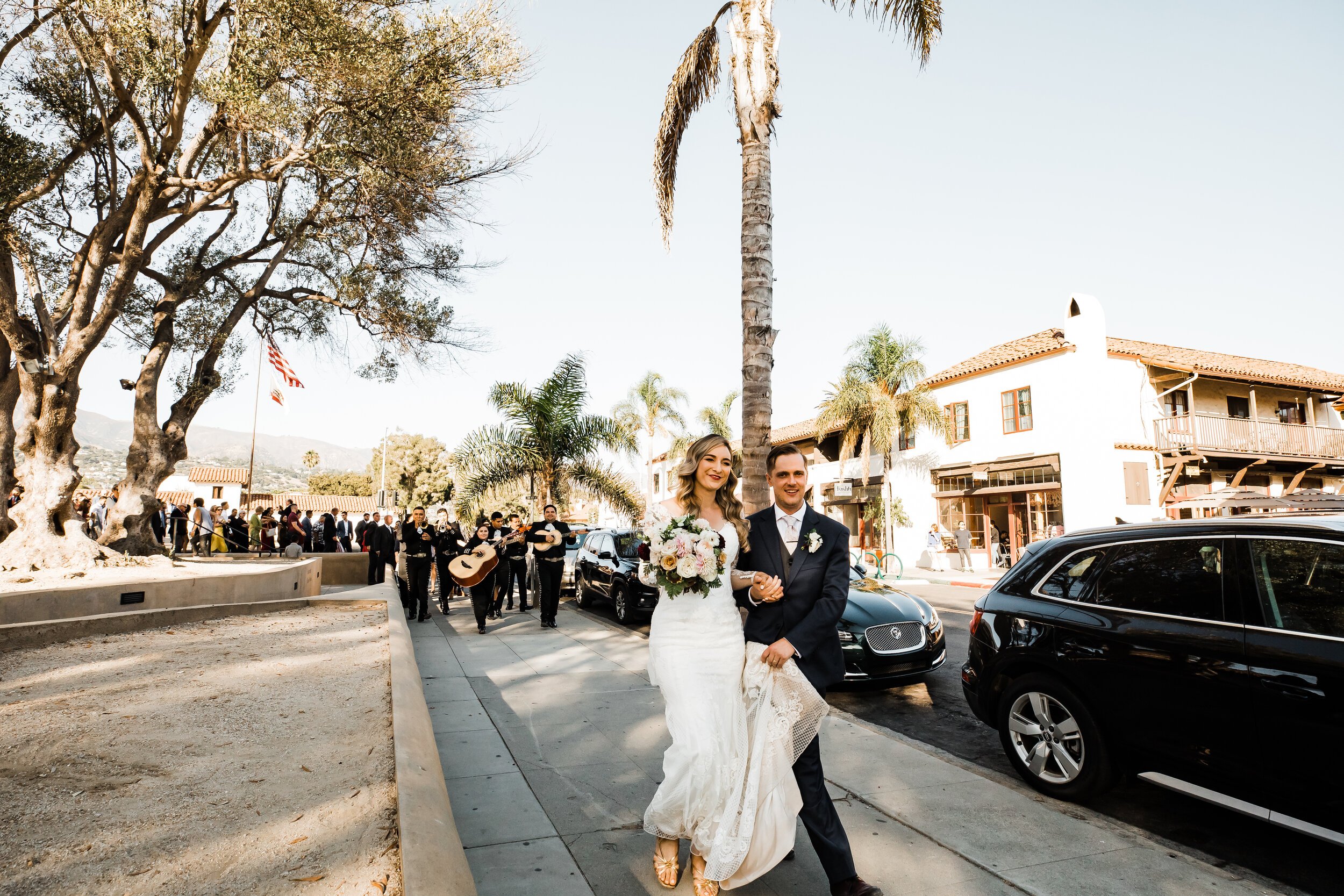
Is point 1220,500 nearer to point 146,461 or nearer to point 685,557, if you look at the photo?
point 685,557

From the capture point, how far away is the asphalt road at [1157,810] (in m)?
3.74

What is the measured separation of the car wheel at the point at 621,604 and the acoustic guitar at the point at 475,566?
2.09 m

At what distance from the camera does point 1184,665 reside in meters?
3.83

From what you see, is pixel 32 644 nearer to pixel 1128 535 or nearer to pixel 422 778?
pixel 422 778

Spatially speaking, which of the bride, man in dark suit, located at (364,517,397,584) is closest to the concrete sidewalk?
the bride

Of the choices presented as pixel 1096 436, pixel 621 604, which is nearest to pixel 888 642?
pixel 621 604

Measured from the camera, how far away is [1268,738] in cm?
344

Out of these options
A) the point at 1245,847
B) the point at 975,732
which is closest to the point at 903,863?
the point at 1245,847

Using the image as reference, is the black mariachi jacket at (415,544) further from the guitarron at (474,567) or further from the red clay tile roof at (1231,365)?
the red clay tile roof at (1231,365)

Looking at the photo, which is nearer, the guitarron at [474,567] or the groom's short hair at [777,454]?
the groom's short hair at [777,454]

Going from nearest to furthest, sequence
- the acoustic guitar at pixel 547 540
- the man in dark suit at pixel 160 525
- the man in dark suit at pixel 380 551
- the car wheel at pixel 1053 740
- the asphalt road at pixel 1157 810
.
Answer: the asphalt road at pixel 1157 810 < the car wheel at pixel 1053 740 < the acoustic guitar at pixel 547 540 < the man in dark suit at pixel 380 551 < the man in dark suit at pixel 160 525

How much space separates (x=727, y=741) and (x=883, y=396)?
87.8ft

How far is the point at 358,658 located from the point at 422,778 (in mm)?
4589

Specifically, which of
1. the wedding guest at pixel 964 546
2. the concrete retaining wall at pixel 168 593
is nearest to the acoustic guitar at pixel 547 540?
the concrete retaining wall at pixel 168 593
